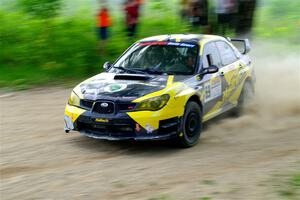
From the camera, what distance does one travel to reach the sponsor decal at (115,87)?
8195 mm

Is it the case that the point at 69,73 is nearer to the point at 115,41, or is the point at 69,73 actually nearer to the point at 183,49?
the point at 115,41

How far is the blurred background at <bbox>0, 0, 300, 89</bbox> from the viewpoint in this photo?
1491 cm

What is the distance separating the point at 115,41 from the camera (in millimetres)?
15938

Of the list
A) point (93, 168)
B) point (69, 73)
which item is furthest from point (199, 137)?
point (69, 73)

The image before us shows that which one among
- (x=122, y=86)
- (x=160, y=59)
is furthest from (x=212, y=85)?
(x=122, y=86)

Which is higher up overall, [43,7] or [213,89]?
[43,7]

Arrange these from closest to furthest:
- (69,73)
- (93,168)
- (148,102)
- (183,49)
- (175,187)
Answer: (175,187) → (93,168) → (148,102) → (183,49) → (69,73)

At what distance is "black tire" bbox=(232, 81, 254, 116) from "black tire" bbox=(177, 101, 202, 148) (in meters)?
2.01

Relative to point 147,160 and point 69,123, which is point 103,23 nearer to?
point 69,123

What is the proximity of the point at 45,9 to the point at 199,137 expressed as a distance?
27.0 feet

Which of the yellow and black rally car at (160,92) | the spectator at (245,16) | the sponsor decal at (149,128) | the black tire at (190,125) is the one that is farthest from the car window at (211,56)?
the spectator at (245,16)

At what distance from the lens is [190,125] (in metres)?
8.48

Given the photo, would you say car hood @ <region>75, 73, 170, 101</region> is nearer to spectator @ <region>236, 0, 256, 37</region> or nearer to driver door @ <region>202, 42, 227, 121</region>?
driver door @ <region>202, 42, 227, 121</region>

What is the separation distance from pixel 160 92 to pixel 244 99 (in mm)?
3033
